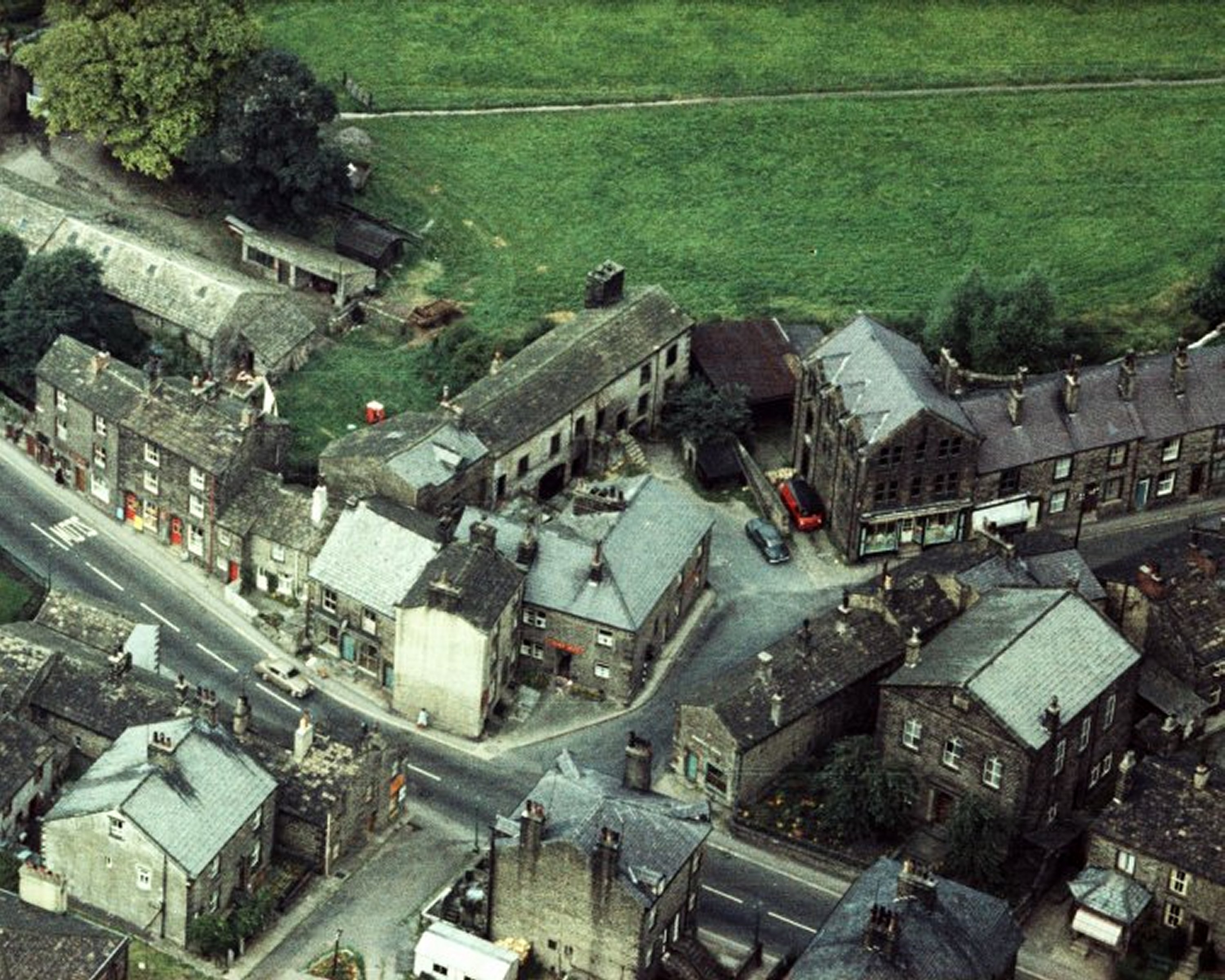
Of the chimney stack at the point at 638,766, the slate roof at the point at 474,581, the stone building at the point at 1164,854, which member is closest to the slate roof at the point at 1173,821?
the stone building at the point at 1164,854

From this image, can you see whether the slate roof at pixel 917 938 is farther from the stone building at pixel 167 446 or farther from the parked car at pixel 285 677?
the stone building at pixel 167 446

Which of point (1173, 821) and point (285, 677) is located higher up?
point (1173, 821)

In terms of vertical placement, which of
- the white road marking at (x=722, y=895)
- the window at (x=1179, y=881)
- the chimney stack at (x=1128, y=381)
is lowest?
the white road marking at (x=722, y=895)

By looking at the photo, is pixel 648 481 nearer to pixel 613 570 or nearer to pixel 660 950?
pixel 613 570

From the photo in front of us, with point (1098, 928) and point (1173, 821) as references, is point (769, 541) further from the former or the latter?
point (1098, 928)

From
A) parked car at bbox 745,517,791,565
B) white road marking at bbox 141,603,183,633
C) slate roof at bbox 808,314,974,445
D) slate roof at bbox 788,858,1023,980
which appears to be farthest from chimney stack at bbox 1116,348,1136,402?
white road marking at bbox 141,603,183,633

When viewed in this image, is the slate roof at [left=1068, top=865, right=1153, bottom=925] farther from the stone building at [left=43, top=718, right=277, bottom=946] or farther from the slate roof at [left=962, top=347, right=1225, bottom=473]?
the stone building at [left=43, top=718, right=277, bottom=946]

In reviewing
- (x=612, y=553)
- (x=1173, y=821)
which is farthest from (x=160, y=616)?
(x=1173, y=821)
